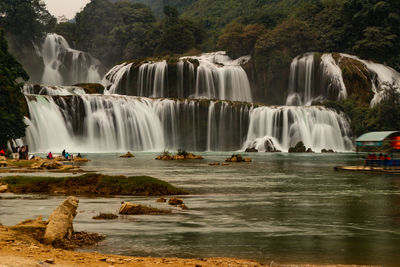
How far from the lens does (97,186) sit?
2548 centimetres

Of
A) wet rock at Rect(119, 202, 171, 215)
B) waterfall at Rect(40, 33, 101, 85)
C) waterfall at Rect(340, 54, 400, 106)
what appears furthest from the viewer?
waterfall at Rect(40, 33, 101, 85)

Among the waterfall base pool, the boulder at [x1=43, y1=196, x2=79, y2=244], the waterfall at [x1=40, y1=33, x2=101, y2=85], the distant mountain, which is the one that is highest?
the distant mountain

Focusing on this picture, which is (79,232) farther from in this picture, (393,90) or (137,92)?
(137,92)

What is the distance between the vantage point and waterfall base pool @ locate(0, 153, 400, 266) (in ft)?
43.6

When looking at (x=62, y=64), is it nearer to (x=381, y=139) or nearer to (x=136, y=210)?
(x=381, y=139)

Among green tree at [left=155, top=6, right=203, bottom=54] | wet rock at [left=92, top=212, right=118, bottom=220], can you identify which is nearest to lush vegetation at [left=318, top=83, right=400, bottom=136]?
green tree at [left=155, top=6, right=203, bottom=54]

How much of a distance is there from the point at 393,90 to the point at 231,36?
40.4 m

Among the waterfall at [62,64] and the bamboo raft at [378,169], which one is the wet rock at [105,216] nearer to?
the bamboo raft at [378,169]

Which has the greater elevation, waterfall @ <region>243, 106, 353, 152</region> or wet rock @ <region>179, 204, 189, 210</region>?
waterfall @ <region>243, 106, 353, 152</region>

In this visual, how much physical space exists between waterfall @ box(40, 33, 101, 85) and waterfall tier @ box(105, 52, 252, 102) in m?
35.2

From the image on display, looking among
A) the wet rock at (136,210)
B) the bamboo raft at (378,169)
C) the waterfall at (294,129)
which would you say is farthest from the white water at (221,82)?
the wet rock at (136,210)

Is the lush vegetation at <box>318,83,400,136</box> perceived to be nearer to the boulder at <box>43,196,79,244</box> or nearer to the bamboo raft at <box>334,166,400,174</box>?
the bamboo raft at <box>334,166,400,174</box>

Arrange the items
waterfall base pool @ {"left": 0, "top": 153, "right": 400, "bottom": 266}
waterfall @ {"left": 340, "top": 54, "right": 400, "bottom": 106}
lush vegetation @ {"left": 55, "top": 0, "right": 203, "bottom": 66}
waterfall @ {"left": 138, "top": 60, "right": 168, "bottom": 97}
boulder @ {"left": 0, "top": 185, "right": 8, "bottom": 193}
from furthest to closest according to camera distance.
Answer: lush vegetation @ {"left": 55, "top": 0, "right": 203, "bottom": 66}, waterfall @ {"left": 138, "top": 60, "right": 168, "bottom": 97}, waterfall @ {"left": 340, "top": 54, "right": 400, "bottom": 106}, boulder @ {"left": 0, "top": 185, "right": 8, "bottom": 193}, waterfall base pool @ {"left": 0, "top": 153, "right": 400, "bottom": 266}

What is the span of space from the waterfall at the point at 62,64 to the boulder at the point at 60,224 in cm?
12654
